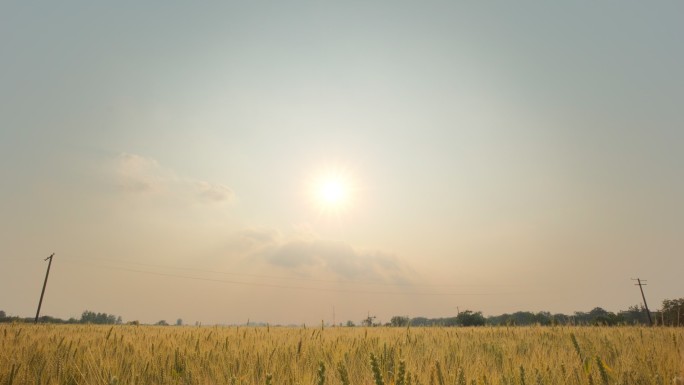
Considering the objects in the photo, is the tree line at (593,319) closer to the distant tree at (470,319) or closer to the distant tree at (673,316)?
the distant tree at (673,316)

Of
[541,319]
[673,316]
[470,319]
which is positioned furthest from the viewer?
[470,319]

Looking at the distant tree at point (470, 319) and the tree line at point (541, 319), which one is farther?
the distant tree at point (470, 319)

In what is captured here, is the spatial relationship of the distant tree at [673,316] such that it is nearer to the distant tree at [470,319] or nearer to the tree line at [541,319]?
the tree line at [541,319]

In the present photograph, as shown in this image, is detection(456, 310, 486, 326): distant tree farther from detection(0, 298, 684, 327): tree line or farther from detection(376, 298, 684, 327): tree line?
detection(376, 298, 684, 327): tree line

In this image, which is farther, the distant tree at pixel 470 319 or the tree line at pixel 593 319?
the distant tree at pixel 470 319

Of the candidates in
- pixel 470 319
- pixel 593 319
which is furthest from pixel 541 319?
pixel 470 319

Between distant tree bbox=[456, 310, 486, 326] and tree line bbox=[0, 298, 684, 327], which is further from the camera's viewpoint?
distant tree bbox=[456, 310, 486, 326]

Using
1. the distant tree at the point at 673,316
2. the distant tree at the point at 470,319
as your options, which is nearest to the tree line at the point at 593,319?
the distant tree at the point at 673,316

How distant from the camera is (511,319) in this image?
31.0ft

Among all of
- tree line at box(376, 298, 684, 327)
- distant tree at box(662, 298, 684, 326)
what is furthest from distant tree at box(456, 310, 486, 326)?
distant tree at box(662, 298, 684, 326)

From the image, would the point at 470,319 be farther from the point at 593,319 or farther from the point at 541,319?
the point at 593,319

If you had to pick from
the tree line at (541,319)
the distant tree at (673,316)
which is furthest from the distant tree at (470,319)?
the distant tree at (673,316)

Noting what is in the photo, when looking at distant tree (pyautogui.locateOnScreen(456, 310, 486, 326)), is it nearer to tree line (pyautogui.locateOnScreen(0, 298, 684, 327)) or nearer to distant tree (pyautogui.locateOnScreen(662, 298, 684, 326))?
tree line (pyautogui.locateOnScreen(0, 298, 684, 327))

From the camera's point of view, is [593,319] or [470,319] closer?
[593,319]
